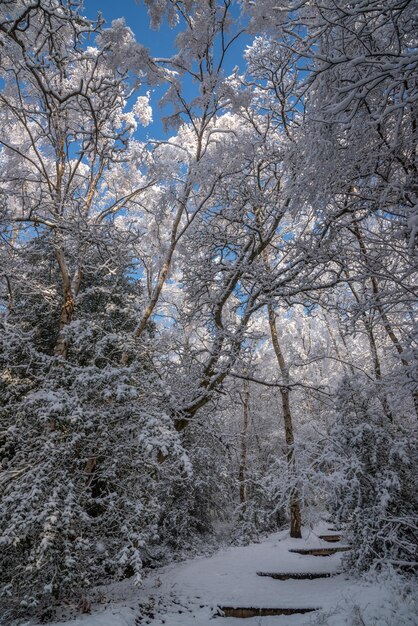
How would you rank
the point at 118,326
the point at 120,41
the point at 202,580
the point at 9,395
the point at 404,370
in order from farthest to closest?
1. the point at 118,326
2. the point at 202,580
3. the point at 9,395
4. the point at 120,41
5. the point at 404,370

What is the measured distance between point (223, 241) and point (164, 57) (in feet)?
11.3

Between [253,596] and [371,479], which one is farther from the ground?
[371,479]

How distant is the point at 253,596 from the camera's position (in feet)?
21.2

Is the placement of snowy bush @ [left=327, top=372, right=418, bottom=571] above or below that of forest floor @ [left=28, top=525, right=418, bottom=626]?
above

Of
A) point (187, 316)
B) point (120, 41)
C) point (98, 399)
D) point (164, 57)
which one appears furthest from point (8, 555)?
point (164, 57)

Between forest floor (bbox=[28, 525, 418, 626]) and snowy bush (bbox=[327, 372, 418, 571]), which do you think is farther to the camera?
snowy bush (bbox=[327, 372, 418, 571])

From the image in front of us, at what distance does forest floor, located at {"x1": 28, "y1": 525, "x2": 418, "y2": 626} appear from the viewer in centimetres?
462

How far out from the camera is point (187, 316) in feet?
21.2

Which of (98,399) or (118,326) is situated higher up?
(118,326)

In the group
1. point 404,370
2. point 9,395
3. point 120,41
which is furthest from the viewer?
point 9,395

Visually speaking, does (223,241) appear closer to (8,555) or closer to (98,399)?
(98,399)

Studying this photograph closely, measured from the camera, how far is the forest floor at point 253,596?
15.2ft

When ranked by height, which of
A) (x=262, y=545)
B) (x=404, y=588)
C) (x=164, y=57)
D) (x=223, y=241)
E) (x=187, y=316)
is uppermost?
(x=164, y=57)

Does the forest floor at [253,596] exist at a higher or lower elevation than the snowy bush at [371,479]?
lower
